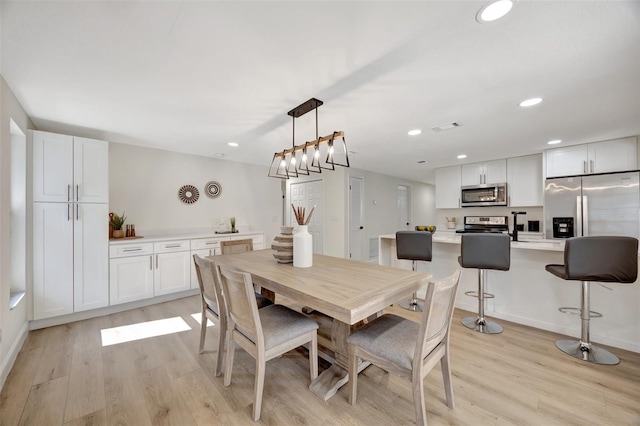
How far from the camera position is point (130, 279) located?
10.6 ft

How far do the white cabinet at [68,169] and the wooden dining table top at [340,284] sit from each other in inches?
83.9

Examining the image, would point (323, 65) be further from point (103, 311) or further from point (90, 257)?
point (103, 311)

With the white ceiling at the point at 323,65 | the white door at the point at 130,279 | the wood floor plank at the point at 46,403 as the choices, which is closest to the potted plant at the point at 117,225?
the white door at the point at 130,279

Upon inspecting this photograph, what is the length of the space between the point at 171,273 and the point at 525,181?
5.89 m

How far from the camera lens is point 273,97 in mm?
2184

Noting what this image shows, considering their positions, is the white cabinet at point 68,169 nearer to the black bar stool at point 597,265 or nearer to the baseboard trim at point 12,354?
the baseboard trim at point 12,354

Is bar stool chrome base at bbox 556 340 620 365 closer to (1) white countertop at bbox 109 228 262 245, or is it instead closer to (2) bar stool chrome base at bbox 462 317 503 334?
(2) bar stool chrome base at bbox 462 317 503 334

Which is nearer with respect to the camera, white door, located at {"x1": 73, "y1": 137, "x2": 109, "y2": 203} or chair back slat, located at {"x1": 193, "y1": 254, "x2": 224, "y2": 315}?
chair back slat, located at {"x1": 193, "y1": 254, "x2": 224, "y2": 315}

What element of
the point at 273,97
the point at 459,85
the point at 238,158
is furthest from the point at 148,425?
the point at 238,158

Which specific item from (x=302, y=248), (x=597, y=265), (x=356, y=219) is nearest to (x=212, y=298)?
(x=302, y=248)

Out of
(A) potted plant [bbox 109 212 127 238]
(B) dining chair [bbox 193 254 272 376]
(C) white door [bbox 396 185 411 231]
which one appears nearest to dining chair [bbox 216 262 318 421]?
(B) dining chair [bbox 193 254 272 376]

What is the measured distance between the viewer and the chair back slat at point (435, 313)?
4.06 feet

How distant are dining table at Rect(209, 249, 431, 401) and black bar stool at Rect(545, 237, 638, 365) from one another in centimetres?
125

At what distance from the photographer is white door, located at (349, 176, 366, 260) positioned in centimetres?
549
